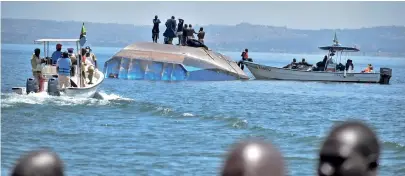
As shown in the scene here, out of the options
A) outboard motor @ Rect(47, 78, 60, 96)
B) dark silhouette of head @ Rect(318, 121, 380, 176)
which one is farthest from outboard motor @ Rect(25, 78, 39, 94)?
dark silhouette of head @ Rect(318, 121, 380, 176)

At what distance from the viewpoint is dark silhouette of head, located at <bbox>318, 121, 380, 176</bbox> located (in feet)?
7.99

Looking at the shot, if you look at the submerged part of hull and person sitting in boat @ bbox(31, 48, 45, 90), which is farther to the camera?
the submerged part of hull

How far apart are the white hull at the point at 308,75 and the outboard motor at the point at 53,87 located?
88.1ft

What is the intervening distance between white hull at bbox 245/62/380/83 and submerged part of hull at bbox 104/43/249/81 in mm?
4376

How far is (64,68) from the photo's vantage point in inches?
990

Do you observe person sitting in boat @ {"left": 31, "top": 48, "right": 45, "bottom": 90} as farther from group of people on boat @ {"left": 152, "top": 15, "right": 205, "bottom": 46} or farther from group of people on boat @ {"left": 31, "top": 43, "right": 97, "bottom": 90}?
group of people on boat @ {"left": 152, "top": 15, "right": 205, "bottom": 46}

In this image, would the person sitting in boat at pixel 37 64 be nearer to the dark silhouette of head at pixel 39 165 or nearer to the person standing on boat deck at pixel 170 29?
the person standing on boat deck at pixel 170 29

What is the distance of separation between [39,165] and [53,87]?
2345 centimetres

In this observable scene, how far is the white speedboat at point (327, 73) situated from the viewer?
51125mm

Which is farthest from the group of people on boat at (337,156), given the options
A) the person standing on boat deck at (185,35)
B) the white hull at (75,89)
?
the person standing on boat deck at (185,35)

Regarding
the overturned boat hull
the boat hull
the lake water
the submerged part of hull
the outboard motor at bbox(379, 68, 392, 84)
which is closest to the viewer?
the lake water

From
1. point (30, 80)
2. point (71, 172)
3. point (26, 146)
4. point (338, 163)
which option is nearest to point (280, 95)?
point (30, 80)

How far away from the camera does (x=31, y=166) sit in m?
2.44

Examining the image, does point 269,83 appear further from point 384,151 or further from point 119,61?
point 384,151
